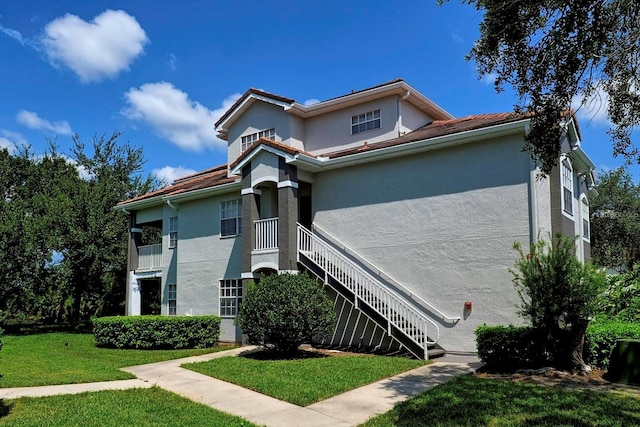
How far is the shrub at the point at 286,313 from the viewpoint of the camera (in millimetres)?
12273

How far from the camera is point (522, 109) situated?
9094 millimetres

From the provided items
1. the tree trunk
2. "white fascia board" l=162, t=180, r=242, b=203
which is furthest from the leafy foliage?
the tree trunk

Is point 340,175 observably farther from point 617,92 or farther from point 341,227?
point 617,92

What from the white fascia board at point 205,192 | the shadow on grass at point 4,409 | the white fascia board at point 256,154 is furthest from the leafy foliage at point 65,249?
the shadow on grass at point 4,409

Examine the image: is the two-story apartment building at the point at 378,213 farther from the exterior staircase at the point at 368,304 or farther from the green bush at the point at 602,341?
the green bush at the point at 602,341

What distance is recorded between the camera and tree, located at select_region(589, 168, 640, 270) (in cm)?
3153

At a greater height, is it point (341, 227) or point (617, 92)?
point (617, 92)

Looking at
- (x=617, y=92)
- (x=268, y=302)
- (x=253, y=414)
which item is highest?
(x=617, y=92)

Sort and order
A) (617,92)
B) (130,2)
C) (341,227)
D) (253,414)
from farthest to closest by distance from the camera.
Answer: (341,227), (130,2), (617,92), (253,414)

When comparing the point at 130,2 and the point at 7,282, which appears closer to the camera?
the point at 130,2

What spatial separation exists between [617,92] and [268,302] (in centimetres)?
893

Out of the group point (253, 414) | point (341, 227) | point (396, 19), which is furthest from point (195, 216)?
point (253, 414)

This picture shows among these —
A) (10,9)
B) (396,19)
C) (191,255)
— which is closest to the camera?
(396,19)

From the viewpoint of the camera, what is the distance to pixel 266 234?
51.6 feet
